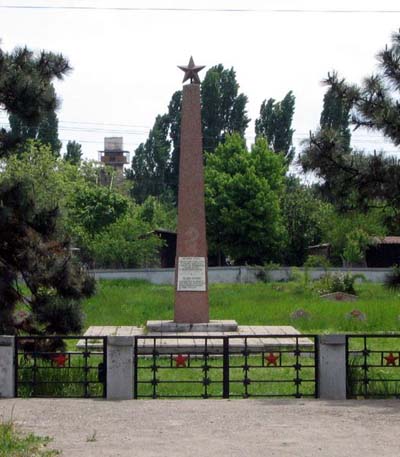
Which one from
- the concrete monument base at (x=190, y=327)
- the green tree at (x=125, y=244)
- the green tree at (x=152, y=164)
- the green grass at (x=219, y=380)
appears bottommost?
the green grass at (x=219, y=380)

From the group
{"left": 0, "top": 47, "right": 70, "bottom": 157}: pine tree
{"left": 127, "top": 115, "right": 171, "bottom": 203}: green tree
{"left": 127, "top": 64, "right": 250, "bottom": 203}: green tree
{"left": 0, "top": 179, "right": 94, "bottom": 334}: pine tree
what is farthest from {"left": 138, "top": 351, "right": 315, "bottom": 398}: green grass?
{"left": 127, "top": 115, "right": 171, "bottom": 203}: green tree

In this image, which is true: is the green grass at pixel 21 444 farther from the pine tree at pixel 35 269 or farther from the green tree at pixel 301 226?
the green tree at pixel 301 226

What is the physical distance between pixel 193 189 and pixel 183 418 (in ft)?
32.0

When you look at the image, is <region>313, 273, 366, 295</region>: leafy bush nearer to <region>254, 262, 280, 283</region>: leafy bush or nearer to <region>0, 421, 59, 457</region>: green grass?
<region>254, 262, 280, 283</region>: leafy bush

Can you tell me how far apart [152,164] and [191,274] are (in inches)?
1721

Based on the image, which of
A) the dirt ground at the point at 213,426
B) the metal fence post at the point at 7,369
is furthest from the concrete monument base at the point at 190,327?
the dirt ground at the point at 213,426

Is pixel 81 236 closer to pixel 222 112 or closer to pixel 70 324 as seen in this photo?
pixel 222 112

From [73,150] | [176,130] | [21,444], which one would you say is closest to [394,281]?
[21,444]

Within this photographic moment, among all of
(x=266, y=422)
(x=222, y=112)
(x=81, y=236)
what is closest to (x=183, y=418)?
(x=266, y=422)

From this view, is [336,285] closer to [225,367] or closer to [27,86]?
[27,86]

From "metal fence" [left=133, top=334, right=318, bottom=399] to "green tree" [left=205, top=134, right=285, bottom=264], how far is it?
100 ft

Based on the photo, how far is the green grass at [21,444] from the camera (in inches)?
302

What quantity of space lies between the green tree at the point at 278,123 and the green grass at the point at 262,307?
88.6 feet

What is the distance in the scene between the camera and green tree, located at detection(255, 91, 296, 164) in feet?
188
